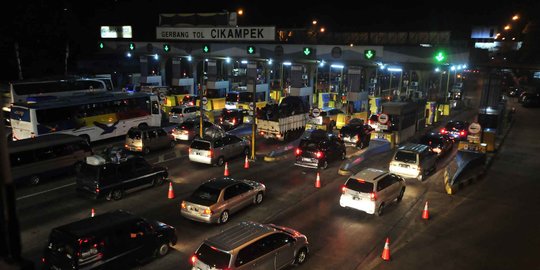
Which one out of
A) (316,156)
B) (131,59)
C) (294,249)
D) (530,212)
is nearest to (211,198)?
(294,249)

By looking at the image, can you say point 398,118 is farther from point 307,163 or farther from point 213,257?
point 213,257

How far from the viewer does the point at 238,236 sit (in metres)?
11.4

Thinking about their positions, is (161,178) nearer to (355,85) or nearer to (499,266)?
(499,266)

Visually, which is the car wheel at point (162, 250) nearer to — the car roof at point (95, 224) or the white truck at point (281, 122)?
the car roof at point (95, 224)

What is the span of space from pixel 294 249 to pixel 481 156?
14.8 meters

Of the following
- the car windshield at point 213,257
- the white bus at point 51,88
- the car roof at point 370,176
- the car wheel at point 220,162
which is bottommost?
the car wheel at point 220,162

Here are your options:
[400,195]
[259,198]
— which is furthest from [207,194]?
[400,195]

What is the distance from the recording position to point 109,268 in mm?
11352

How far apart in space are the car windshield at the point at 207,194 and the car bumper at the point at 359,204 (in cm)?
475

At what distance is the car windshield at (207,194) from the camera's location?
15305 mm

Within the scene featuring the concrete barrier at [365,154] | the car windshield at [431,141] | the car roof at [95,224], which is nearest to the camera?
the car roof at [95,224]

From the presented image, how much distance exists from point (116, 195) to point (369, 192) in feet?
32.4

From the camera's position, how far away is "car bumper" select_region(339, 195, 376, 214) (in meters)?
16.0

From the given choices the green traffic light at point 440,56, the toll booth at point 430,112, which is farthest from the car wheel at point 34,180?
the toll booth at point 430,112
